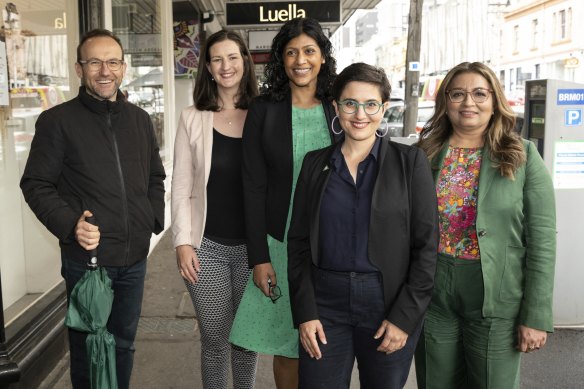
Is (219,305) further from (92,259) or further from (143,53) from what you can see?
(143,53)

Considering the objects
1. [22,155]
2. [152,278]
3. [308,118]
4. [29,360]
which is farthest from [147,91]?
[308,118]

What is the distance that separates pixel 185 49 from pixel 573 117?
7.23 meters

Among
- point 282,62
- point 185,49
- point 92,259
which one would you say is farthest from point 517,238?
point 185,49

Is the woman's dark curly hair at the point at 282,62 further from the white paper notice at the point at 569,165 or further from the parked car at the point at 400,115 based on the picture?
the parked car at the point at 400,115

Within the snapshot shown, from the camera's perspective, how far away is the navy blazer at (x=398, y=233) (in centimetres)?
202

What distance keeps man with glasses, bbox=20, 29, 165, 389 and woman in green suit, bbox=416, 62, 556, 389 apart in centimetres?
132

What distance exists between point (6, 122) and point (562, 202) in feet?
13.0

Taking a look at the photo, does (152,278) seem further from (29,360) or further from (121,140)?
(121,140)

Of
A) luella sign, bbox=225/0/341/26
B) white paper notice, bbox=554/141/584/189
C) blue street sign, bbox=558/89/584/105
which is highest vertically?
luella sign, bbox=225/0/341/26

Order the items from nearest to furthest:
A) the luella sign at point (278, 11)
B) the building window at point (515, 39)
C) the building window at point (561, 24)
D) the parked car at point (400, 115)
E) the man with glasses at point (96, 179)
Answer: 1. the man with glasses at point (96, 179)
2. the luella sign at point (278, 11)
3. the parked car at point (400, 115)
4. the building window at point (561, 24)
5. the building window at point (515, 39)

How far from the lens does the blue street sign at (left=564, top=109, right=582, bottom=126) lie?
4.26m

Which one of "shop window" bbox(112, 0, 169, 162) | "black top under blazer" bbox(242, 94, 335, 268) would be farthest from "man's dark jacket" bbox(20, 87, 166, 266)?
"shop window" bbox(112, 0, 169, 162)

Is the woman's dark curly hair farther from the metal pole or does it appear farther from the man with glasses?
the metal pole

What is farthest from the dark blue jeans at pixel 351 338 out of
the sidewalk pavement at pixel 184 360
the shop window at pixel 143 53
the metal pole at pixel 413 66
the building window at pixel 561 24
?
the building window at pixel 561 24
